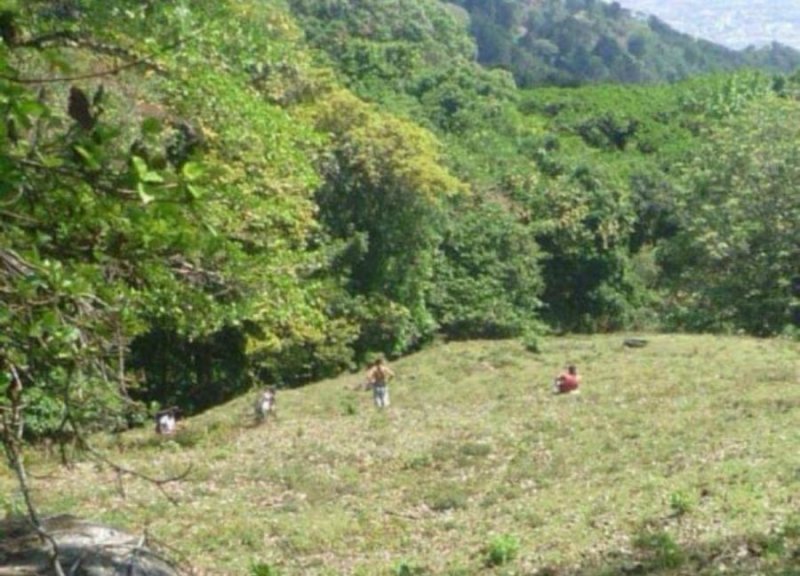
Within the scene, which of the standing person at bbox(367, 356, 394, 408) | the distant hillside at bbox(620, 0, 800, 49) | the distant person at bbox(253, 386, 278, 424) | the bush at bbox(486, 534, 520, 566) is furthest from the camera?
the distant hillside at bbox(620, 0, 800, 49)

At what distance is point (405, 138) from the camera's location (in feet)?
111

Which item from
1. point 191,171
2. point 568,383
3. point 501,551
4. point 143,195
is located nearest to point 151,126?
point 191,171

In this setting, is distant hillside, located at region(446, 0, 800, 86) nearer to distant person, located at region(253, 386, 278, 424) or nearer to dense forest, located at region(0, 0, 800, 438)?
dense forest, located at region(0, 0, 800, 438)

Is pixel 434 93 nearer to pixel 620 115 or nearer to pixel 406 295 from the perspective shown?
pixel 620 115

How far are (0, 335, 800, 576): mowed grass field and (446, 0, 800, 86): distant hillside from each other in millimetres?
85513

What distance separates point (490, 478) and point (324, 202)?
57.1 feet

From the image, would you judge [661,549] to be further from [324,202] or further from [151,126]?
[324,202]

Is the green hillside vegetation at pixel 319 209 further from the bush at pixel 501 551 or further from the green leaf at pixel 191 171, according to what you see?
the bush at pixel 501 551

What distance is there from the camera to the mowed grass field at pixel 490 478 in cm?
1167

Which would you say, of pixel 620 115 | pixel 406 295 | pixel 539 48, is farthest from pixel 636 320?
pixel 539 48

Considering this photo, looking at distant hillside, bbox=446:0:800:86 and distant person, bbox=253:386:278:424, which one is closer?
distant person, bbox=253:386:278:424

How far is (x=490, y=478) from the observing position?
58.9 feet

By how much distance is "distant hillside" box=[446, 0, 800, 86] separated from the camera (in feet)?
429

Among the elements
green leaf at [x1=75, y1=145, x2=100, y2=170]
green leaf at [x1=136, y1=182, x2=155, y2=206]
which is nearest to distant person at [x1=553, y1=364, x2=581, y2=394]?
green leaf at [x1=75, y1=145, x2=100, y2=170]
